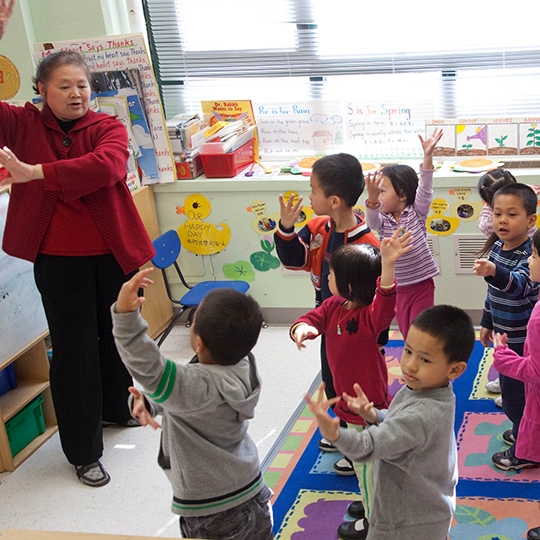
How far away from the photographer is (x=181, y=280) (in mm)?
4109

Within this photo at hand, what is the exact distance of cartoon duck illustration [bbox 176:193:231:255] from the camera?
4.01 meters

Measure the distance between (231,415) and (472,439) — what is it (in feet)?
4.55

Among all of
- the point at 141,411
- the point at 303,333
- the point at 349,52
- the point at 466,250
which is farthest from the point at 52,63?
the point at 466,250

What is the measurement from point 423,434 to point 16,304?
195cm

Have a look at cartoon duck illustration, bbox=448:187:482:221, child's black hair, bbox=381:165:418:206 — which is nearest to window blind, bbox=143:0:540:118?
cartoon duck illustration, bbox=448:187:482:221

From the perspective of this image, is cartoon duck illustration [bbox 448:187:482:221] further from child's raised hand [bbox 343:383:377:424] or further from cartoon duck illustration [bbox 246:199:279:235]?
child's raised hand [bbox 343:383:377:424]

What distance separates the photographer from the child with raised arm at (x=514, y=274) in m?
2.50

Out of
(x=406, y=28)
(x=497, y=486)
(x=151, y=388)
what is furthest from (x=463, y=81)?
(x=151, y=388)

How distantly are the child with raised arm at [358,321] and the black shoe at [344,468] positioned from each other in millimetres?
345

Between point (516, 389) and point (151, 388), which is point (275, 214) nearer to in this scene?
point (516, 389)

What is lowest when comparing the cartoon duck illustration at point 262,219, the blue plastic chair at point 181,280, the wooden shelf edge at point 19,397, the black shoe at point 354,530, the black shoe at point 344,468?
the black shoe at point 344,468

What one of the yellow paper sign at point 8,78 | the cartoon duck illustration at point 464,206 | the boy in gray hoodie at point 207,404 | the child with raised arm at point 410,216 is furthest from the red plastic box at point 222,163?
the boy in gray hoodie at point 207,404

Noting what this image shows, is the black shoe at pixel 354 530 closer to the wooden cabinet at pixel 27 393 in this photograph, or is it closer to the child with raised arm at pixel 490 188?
the child with raised arm at pixel 490 188

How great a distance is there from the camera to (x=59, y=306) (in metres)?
2.82
